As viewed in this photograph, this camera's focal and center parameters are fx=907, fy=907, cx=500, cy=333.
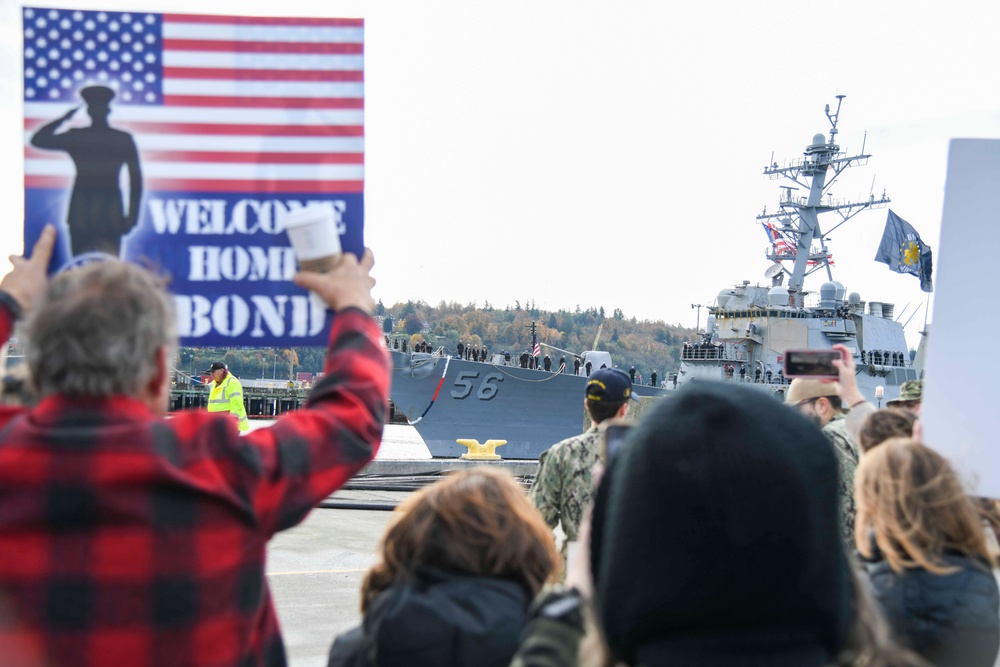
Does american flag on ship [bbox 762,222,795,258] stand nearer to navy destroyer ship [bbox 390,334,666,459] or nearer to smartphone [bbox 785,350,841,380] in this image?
navy destroyer ship [bbox 390,334,666,459]

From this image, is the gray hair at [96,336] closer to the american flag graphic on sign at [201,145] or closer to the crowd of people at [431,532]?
the crowd of people at [431,532]

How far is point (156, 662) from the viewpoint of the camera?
59.9 inches

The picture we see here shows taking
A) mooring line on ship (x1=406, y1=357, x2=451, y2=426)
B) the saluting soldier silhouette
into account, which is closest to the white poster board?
the saluting soldier silhouette

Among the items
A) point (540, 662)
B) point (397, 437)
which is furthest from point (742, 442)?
point (397, 437)

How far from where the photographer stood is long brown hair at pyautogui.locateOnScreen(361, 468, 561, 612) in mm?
2088

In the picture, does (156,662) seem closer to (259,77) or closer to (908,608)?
(259,77)

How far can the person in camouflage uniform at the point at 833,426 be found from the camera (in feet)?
13.9

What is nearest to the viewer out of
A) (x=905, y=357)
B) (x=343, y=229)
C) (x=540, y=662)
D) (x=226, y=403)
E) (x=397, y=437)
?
(x=540, y=662)

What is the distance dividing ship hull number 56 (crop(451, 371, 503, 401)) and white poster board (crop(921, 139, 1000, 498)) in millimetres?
25035

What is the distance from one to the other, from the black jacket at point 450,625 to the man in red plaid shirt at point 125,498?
17.5 inches

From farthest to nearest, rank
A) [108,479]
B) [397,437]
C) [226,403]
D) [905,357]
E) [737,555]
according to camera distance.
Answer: [397,437], [905,357], [226,403], [108,479], [737,555]

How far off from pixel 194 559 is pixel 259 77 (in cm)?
154

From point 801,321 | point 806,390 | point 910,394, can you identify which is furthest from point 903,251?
point 806,390

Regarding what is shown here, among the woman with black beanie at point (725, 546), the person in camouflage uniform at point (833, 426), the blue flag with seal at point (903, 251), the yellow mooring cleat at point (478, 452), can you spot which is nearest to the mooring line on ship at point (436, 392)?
the yellow mooring cleat at point (478, 452)
